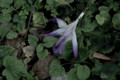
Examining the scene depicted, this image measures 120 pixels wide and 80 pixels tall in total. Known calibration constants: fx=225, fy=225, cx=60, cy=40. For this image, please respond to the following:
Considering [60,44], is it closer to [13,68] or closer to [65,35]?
[65,35]

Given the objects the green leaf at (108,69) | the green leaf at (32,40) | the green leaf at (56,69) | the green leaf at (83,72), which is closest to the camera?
the green leaf at (108,69)


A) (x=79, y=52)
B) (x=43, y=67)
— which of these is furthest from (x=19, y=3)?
(x=79, y=52)

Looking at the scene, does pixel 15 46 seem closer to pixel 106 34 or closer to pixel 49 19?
pixel 49 19

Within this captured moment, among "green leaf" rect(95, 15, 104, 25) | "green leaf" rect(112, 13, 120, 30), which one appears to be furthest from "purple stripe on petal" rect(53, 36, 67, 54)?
"green leaf" rect(112, 13, 120, 30)

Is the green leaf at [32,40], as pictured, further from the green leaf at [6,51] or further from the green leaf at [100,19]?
the green leaf at [100,19]

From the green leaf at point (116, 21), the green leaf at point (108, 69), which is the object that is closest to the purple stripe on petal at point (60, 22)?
the green leaf at point (116, 21)

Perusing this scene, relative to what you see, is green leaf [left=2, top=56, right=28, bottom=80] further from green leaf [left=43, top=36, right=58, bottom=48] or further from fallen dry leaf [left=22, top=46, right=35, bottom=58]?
green leaf [left=43, top=36, right=58, bottom=48]

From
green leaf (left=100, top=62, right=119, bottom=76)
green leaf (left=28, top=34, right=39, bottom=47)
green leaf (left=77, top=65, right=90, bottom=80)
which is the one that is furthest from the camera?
green leaf (left=28, top=34, right=39, bottom=47)
